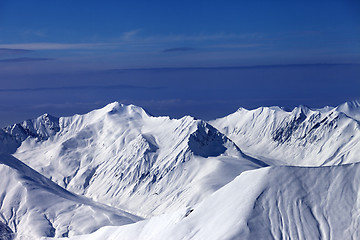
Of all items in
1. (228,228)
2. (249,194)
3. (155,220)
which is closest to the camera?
(228,228)

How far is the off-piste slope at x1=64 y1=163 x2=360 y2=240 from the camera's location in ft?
449

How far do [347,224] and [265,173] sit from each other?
923 inches

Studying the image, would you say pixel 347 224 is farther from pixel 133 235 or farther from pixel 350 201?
pixel 133 235

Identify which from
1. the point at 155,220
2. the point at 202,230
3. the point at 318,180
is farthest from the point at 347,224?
the point at 155,220

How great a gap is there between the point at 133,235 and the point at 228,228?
39.9 metres

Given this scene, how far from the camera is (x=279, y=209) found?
14438 cm

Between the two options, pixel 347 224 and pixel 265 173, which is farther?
pixel 265 173

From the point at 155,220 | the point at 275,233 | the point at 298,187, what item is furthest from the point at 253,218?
the point at 155,220

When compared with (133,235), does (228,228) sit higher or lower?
higher

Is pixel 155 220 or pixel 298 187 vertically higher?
pixel 298 187

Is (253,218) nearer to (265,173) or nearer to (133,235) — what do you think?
(265,173)

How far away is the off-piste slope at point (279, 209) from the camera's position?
13675cm

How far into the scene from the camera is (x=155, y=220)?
16900 centimetres

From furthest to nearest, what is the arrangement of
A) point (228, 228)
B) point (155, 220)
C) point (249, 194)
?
point (155, 220)
point (249, 194)
point (228, 228)
